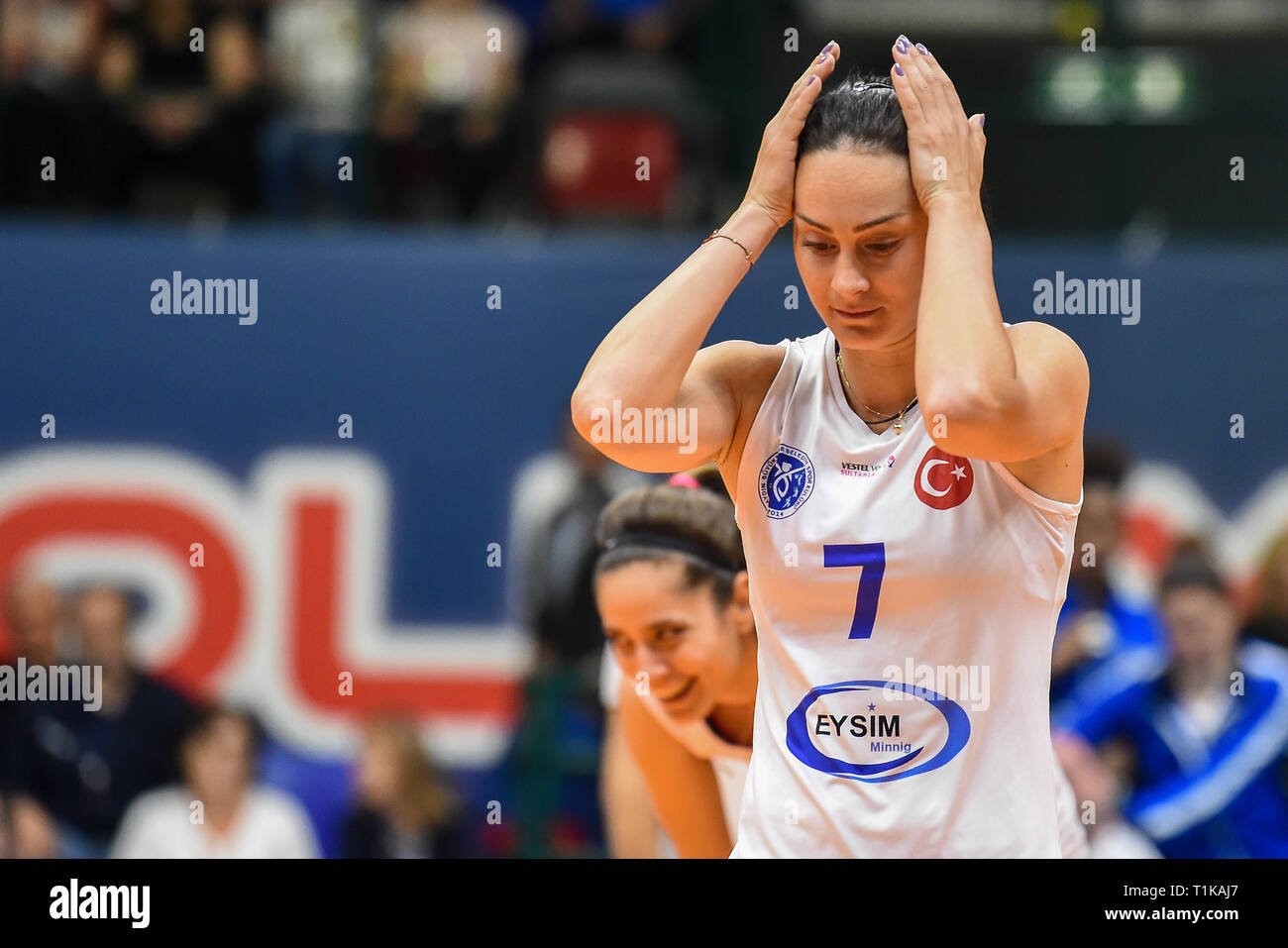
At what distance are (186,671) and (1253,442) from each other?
4.82m

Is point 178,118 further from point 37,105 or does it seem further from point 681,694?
point 681,694

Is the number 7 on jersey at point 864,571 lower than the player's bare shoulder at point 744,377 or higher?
lower

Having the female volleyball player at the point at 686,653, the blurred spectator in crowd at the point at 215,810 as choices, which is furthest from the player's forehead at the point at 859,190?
the blurred spectator in crowd at the point at 215,810

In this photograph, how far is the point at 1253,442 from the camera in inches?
294

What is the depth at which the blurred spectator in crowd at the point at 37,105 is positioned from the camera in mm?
7820

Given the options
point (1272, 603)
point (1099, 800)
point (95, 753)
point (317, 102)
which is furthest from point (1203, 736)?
point (317, 102)

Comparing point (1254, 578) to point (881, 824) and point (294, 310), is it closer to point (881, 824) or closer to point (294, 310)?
point (294, 310)

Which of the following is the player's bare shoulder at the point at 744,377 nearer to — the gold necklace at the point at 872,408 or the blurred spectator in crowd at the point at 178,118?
the gold necklace at the point at 872,408

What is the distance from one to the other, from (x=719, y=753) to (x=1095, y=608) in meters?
3.20

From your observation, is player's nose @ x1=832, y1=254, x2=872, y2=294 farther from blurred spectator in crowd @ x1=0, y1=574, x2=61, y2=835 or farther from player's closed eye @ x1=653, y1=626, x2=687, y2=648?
blurred spectator in crowd @ x1=0, y1=574, x2=61, y2=835

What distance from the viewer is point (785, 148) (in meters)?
2.59
